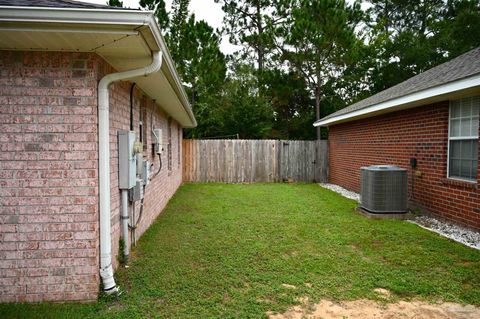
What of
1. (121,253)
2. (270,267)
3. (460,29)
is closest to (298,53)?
(460,29)

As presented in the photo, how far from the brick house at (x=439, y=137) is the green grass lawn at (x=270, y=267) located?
3.15 ft

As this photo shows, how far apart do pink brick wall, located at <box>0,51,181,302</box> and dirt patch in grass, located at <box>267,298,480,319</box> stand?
6.06ft

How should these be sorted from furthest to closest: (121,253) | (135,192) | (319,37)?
(319,37) → (135,192) → (121,253)

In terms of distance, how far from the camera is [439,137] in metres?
6.19

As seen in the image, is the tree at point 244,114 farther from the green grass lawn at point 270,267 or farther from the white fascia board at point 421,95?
the green grass lawn at point 270,267

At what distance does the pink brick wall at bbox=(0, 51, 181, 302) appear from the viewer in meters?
2.88

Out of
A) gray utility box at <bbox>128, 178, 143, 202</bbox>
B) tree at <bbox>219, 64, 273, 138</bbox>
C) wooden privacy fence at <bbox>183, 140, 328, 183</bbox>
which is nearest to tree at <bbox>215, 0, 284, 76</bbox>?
tree at <bbox>219, 64, 273, 138</bbox>

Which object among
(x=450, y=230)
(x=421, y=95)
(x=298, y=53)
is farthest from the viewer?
(x=298, y=53)

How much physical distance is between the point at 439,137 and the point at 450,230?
1.76 metres

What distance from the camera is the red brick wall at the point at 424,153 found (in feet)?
A: 18.4

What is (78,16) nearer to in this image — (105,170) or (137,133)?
(105,170)

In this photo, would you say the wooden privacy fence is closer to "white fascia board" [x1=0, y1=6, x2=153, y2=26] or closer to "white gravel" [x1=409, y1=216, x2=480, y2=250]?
"white gravel" [x1=409, y1=216, x2=480, y2=250]

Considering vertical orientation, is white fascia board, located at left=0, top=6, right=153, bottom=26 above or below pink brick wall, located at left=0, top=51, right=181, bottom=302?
above

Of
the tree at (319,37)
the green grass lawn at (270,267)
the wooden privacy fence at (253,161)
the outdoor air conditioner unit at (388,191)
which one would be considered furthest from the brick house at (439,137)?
the tree at (319,37)
